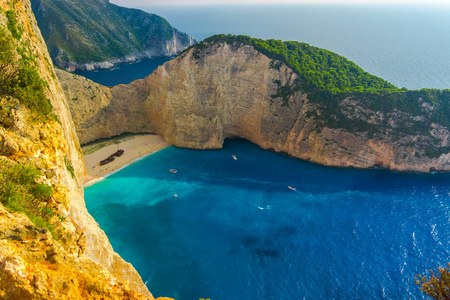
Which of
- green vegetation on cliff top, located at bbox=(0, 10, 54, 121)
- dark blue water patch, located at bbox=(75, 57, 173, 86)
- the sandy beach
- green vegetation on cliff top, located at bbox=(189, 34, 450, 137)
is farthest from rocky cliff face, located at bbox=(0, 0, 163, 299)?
dark blue water patch, located at bbox=(75, 57, 173, 86)

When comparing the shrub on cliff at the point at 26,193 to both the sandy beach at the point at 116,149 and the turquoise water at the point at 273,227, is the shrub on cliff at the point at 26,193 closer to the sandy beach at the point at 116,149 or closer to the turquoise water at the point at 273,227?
the turquoise water at the point at 273,227

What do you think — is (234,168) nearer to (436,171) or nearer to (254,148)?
(254,148)

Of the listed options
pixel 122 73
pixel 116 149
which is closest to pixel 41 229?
pixel 116 149

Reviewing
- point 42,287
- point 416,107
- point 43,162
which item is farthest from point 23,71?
point 416,107

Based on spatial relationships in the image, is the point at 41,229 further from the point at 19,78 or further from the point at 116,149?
the point at 116,149

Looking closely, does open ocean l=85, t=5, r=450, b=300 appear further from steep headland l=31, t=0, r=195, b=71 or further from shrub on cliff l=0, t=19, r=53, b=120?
steep headland l=31, t=0, r=195, b=71

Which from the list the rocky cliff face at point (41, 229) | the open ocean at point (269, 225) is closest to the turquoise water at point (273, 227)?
the open ocean at point (269, 225)

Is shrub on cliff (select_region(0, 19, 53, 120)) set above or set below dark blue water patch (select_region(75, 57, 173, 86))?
below
